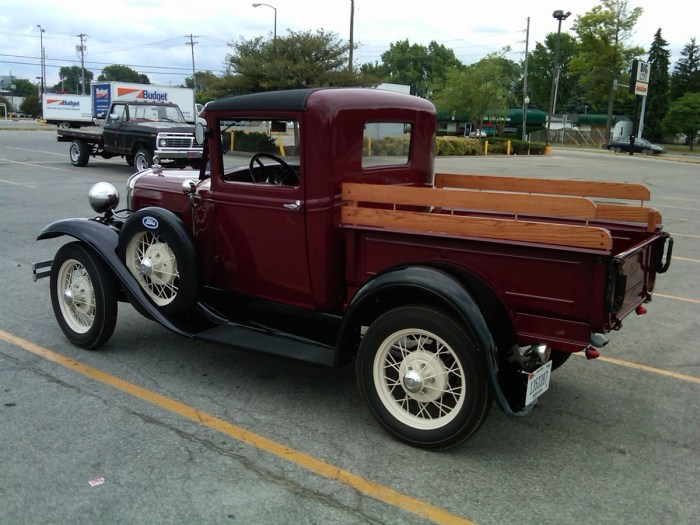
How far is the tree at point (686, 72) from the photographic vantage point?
240 ft

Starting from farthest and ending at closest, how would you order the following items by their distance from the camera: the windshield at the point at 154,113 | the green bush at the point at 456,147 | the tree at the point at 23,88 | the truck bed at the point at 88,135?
1. the tree at the point at 23,88
2. the green bush at the point at 456,147
3. the truck bed at the point at 88,135
4. the windshield at the point at 154,113

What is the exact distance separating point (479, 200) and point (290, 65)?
84.0 feet

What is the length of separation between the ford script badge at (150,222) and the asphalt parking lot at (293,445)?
3.25 ft

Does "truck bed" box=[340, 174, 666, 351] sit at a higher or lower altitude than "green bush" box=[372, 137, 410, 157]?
lower

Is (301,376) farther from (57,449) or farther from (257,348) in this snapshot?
(57,449)

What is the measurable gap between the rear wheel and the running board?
17.0 meters

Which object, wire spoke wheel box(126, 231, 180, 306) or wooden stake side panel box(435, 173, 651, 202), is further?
wire spoke wheel box(126, 231, 180, 306)

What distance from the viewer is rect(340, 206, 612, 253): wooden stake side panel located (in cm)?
289

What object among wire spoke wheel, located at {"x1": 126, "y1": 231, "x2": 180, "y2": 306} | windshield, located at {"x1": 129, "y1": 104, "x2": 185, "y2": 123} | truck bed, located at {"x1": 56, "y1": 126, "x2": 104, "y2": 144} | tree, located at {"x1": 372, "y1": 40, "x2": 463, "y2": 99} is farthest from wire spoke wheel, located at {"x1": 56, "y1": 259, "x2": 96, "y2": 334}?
tree, located at {"x1": 372, "y1": 40, "x2": 463, "y2": 99}

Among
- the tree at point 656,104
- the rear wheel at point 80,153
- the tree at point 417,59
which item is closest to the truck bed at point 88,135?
the rear wheel at point 80,153

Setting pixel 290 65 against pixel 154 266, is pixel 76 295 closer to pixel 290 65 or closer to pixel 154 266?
pixel 154 266

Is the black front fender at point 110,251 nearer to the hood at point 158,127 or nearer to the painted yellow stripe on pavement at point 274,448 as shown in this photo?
the painted yellow stripe on pavement at point 274,448

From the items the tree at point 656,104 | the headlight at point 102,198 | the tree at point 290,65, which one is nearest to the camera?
the headlight at point 102,198

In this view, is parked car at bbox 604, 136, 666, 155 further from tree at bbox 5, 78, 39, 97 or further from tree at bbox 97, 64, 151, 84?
tree at bbox 5, 78, 39, 97
